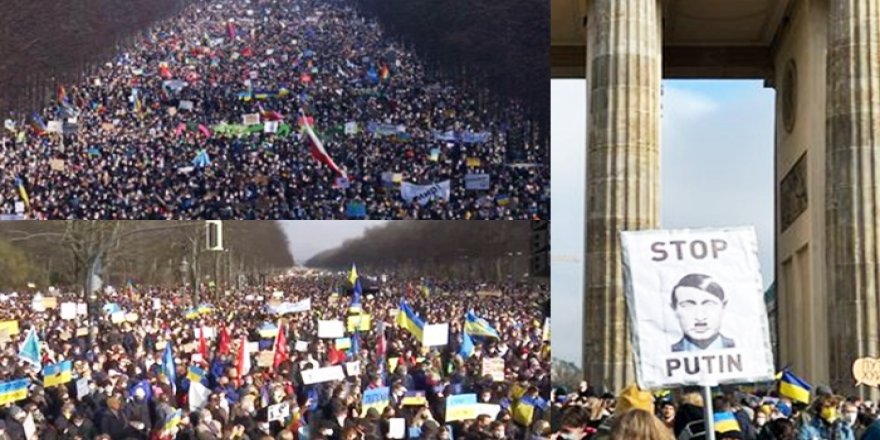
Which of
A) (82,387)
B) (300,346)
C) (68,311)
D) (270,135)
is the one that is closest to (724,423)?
(300,346)

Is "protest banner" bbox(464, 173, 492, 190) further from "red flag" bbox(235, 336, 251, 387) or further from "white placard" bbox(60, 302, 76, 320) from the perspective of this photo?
"white placard" bbox(60, 302, 76, 320)

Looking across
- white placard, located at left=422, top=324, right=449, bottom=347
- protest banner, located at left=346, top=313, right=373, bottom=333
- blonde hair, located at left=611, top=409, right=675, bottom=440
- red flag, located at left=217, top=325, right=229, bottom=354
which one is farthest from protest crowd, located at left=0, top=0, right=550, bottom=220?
blonde hair, located at left=611, top=409, right=675, bottom=440

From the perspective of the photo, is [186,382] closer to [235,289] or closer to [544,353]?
[235,289]

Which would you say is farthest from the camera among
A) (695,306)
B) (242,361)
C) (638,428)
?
(242,361)

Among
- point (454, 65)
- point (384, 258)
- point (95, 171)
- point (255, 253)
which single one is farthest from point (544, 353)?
point (95, 171)

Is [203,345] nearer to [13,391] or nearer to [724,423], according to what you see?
[13,391]

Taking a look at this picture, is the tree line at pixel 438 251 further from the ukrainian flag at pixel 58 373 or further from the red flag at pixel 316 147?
the red flag at pixel 316 147
